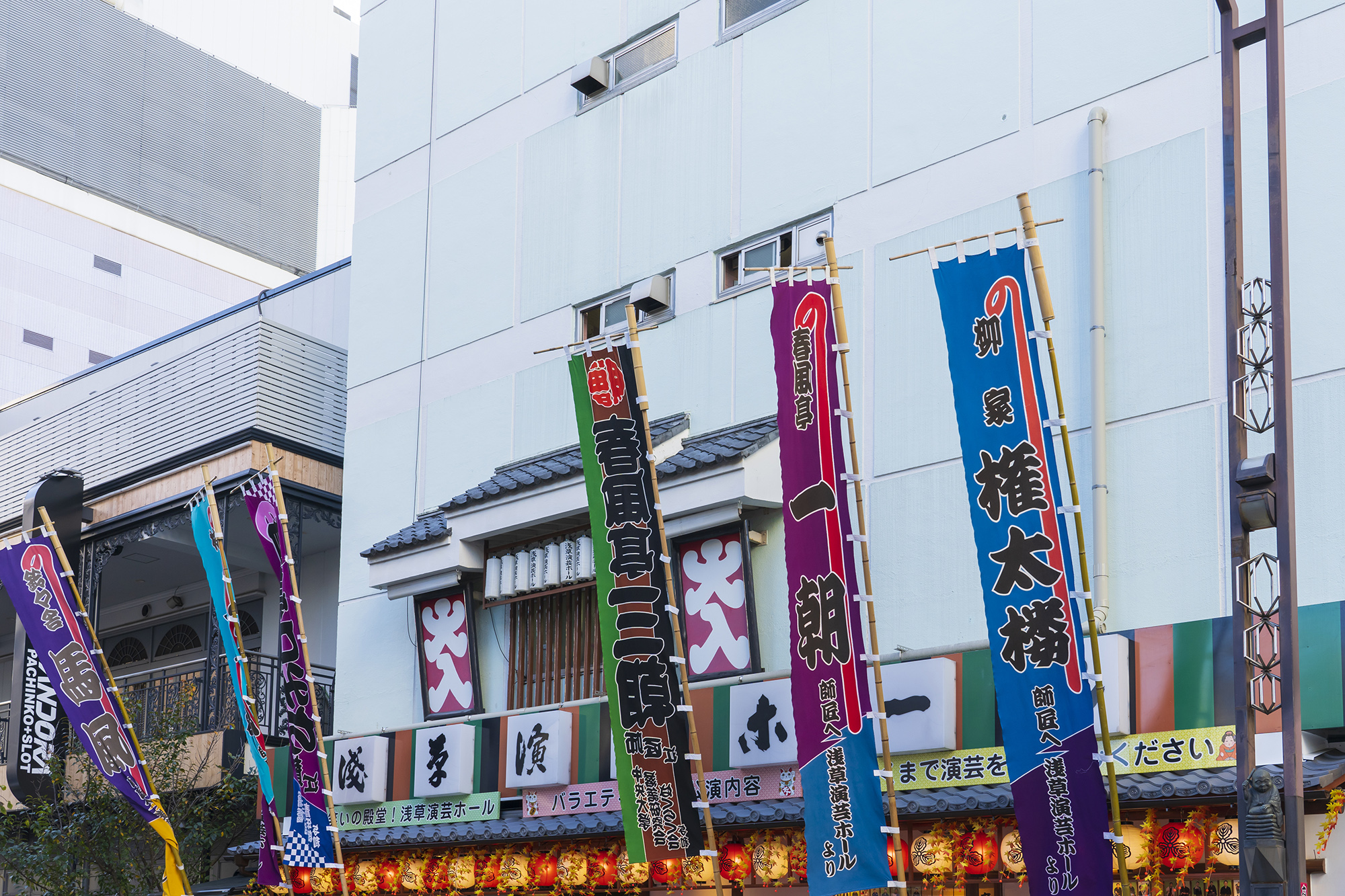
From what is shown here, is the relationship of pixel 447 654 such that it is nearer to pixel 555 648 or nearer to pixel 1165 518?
pixel 555 648

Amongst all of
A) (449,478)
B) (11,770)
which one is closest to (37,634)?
(11,770)

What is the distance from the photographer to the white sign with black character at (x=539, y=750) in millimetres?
16312

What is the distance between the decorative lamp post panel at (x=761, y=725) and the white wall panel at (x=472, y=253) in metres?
6.85

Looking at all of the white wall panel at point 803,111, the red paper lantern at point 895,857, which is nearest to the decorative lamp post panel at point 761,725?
the red paper lantern at point 895,857

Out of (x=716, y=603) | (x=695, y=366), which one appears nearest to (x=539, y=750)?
(x=716, y=603)

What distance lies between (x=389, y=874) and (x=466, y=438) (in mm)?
5537

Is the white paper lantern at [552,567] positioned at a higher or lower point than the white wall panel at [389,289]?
lower

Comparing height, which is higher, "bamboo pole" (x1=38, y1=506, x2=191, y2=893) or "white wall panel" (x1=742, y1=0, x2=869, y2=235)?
"white wall panel" (x1=742, y1=0, x2=869, y2=235)

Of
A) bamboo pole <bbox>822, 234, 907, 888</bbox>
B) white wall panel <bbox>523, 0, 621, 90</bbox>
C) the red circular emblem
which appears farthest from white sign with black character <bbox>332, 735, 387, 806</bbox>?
white wall panel <bbox>523, 0, 621, 90</bbox>

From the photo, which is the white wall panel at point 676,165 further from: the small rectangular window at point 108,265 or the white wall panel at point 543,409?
the small rectangular window at point 108,265

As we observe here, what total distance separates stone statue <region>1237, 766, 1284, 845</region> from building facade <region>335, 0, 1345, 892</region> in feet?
3.55

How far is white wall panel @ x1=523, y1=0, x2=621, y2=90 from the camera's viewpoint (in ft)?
62.5

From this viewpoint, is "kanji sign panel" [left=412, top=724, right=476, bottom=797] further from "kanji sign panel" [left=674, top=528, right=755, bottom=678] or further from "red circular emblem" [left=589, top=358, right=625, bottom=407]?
"red circular emblem" [left=589, top=358, right=625, bottom=407]

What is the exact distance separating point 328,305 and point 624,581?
1279cm
